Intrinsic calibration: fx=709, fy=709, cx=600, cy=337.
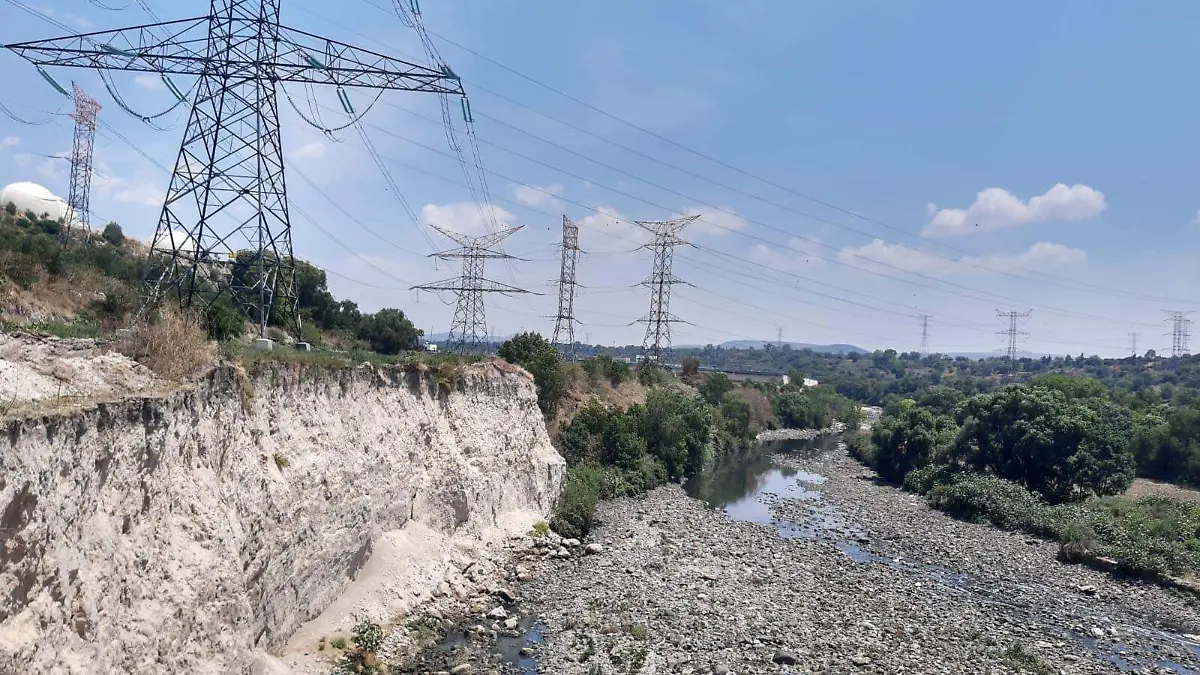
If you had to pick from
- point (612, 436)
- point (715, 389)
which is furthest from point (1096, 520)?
point (715, 389)

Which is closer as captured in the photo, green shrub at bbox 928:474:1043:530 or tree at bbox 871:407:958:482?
green shrub at bbox 928:474:1043:530

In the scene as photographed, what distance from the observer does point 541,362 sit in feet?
131

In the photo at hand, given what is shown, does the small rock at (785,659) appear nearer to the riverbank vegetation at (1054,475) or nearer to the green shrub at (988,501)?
the riverbank vegetation at (1054,475)

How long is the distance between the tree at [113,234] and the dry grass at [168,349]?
43.0 metres

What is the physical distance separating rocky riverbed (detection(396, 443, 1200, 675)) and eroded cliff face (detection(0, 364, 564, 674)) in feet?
12.2

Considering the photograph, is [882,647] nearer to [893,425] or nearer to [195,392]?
[195,392]

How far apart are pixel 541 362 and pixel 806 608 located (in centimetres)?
2253

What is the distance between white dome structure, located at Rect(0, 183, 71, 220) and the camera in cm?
5322

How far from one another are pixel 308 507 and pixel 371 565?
3383mm

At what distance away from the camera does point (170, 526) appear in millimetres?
11117

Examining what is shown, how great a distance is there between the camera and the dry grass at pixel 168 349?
12875 mm

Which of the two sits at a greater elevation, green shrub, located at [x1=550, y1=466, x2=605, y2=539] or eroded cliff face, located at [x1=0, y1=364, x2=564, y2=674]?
eroded cliff face, located at [x1=0, y1=364, x2=564, y2=674]

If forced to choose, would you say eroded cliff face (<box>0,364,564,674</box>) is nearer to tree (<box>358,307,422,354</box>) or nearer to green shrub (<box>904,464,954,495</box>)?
tree (<box>358,307,422,354</box>)

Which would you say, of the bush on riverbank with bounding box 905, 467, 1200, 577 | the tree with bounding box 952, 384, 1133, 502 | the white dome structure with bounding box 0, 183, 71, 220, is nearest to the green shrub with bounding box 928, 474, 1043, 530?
the bush on riverbank with bounding box 905, 467, 1200, 577
